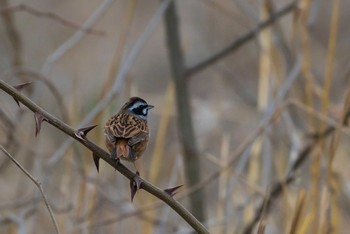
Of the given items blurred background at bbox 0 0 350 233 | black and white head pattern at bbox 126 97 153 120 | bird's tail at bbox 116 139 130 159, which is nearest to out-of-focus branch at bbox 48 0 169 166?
blurred background at bbox 0 0 350 233

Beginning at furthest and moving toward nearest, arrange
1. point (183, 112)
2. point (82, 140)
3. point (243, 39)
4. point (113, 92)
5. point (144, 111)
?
point (183, 112), point (243, 39), point (113, 92), point (144, 111), point (82, 140)

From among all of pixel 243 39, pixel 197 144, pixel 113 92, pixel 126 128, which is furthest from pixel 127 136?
pixel 197 144

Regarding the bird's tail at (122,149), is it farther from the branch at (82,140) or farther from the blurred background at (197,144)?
the blurred background at (197,144)

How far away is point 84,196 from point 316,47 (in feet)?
12.8

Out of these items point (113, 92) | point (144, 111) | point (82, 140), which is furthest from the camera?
point (113, 92)

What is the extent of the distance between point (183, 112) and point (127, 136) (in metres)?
1.54

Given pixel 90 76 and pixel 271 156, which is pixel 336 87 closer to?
pixel 90 76

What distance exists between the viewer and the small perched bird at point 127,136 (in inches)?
86.2

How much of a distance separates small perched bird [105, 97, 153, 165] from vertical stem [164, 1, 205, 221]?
1210 mm

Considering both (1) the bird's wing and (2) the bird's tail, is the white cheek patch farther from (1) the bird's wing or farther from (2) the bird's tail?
(2) the bird's tail

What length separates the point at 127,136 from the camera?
2.28 metres

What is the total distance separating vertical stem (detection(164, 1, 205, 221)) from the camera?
3771 mm

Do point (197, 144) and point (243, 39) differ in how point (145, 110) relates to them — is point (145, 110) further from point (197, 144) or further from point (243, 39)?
point (197, 144)

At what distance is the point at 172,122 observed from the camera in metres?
6.65
